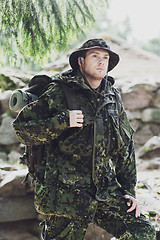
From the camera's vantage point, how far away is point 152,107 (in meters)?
8.48

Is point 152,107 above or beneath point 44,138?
beneath

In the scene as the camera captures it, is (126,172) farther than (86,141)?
Yes

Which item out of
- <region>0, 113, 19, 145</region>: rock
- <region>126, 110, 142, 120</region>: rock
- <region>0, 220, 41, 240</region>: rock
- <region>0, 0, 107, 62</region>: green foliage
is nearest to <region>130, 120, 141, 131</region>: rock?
<region>126, 110, 142, 120</region>: rock

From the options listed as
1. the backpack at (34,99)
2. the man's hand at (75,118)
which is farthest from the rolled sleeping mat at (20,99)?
the man's hand at (75,118)

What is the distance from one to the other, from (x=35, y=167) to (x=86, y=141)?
66 centimetres

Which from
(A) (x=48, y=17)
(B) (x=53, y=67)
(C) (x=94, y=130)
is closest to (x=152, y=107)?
(B) (x=53, y=67)

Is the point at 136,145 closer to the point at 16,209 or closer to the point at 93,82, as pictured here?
the point at 16,209

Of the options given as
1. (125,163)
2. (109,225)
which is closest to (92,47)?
(125,163)

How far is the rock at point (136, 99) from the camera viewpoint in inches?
333

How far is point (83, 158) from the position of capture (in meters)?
2.87

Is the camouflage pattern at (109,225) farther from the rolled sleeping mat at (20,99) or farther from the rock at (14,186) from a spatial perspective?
the rock at (14,186)

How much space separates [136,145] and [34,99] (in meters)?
5.51

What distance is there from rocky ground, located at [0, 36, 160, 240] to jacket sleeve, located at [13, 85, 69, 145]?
5.73ft

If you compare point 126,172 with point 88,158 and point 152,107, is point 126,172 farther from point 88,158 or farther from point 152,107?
point 152,107
